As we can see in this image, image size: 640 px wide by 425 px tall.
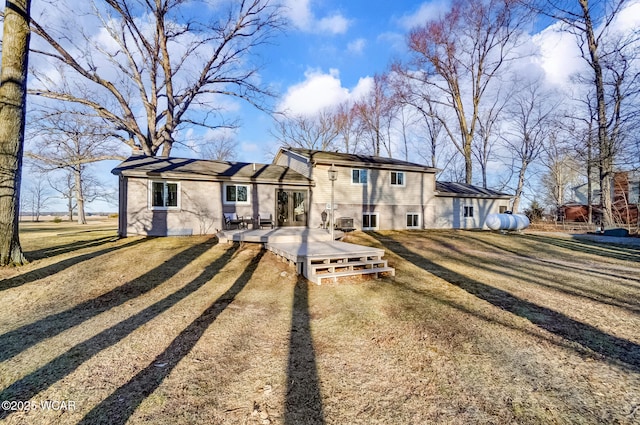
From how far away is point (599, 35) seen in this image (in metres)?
16.0

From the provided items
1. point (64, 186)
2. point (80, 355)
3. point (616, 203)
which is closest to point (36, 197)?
point (64, 186)

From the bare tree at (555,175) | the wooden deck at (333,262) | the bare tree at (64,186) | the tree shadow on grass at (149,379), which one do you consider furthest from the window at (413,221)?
the bare tree at (64,186)

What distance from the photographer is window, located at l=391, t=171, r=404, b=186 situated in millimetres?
16344

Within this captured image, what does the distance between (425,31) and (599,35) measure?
1139 cm

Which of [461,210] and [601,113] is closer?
[601,113]

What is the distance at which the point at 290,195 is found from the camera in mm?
14344

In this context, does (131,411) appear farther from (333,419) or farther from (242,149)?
(242,149)

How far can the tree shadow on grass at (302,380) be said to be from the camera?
231cm

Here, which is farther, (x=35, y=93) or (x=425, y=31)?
(x=425, y=31)

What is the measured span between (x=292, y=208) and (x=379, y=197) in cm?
502

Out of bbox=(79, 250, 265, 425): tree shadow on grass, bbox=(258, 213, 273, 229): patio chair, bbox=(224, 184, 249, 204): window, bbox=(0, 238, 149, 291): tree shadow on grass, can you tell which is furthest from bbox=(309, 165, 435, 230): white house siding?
bbox=(79, 250, 265, 425): tree shadow on grass

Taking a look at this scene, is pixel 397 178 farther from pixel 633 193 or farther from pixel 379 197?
pixel 633 193

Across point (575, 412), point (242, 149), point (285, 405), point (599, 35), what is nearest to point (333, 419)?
point (285, 405)

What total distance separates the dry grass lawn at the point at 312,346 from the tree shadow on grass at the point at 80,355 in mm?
19
